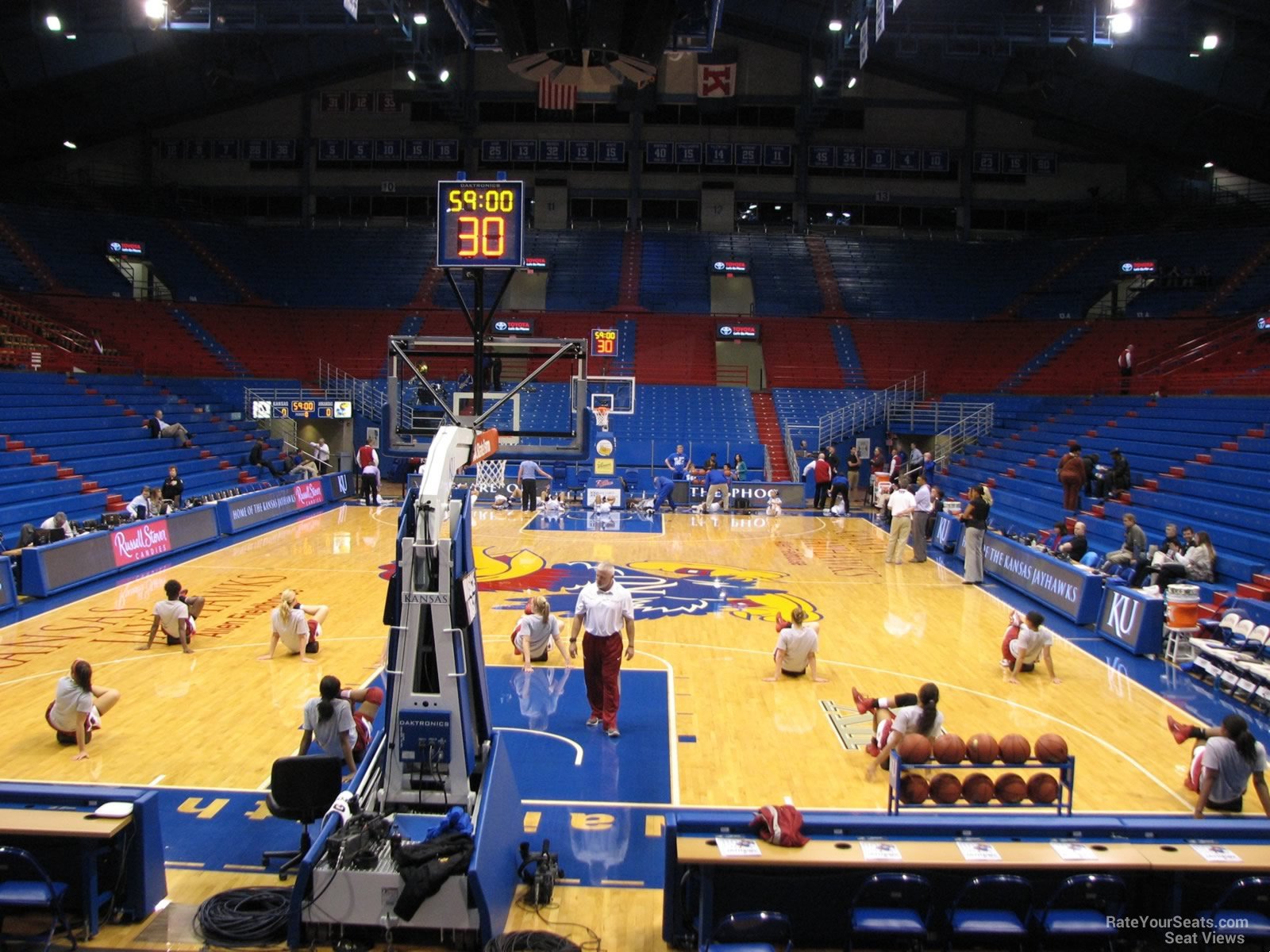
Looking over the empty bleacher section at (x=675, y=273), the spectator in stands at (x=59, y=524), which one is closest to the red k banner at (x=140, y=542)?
the spectator in stands at (x=59, y=524)

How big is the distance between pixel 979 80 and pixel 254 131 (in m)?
31.7

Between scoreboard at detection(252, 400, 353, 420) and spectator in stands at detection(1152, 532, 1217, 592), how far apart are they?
2534 cm

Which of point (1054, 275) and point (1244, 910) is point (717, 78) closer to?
point (1054, 275)

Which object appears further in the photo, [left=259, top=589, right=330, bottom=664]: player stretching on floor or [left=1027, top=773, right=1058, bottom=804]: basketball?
[left=259, top=589, right=330, bottom=664]: player stretching on floor

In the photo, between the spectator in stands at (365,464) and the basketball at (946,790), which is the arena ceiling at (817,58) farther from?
the basketball at (946,790)

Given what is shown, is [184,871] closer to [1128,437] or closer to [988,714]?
[988,714]

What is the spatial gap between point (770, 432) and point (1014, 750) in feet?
91.6

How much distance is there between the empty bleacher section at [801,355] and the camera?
128 ft

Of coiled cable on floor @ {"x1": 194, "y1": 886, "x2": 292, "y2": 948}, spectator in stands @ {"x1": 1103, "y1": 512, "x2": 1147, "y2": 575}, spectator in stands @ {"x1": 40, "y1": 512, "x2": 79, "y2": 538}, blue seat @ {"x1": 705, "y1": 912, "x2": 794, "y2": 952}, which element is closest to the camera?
blue seat @ {"x1": 705, "y1": 912, "x2": 794, "y2": 952}

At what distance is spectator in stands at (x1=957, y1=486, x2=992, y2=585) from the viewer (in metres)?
18.2

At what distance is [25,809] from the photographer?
6516 mm

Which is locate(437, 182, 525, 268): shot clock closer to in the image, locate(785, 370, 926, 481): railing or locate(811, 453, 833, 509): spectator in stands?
locate(811, 453, 833, 509): spectator in stands

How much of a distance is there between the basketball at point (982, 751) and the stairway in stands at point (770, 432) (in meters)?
24.2

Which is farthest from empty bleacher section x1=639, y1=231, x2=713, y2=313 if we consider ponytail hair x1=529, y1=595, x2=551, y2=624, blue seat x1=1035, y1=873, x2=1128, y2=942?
blue seat x1=1035, y1=873, x2=1128, y2=942
